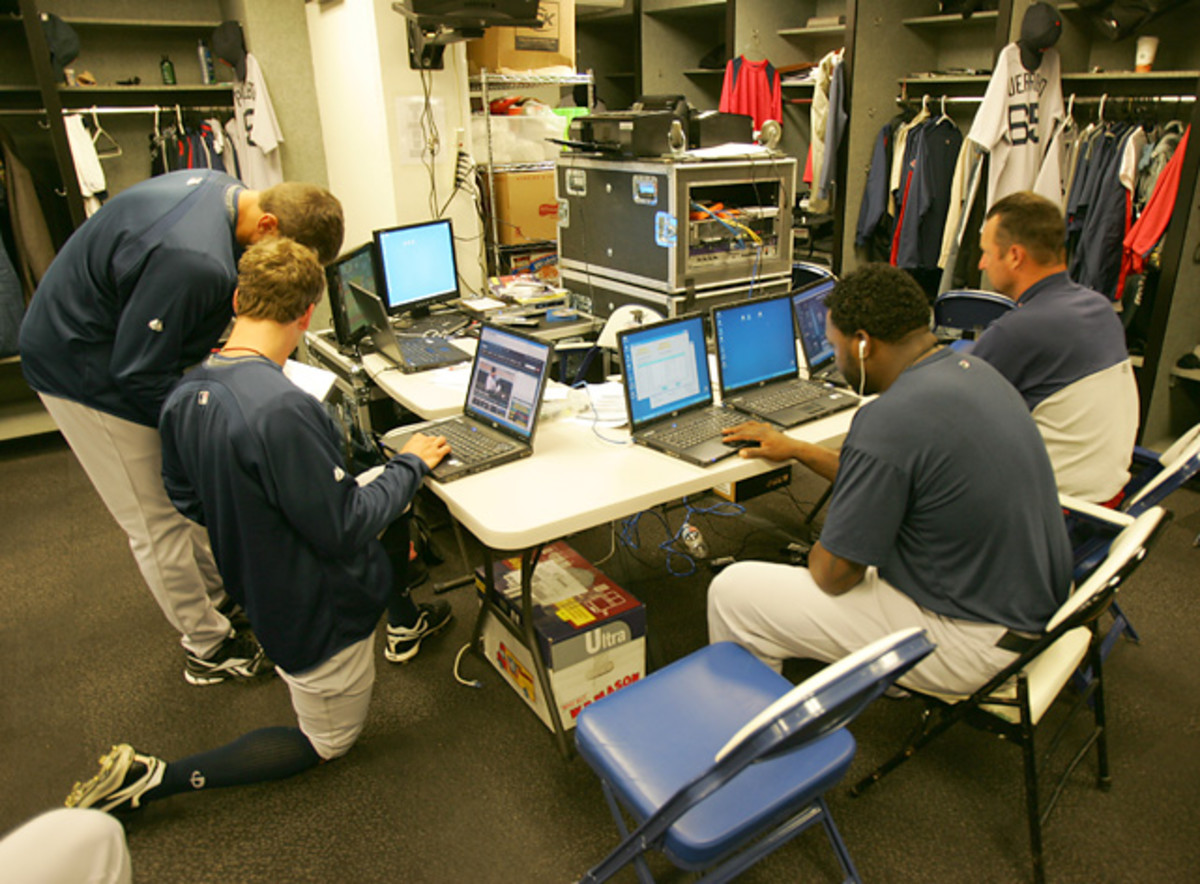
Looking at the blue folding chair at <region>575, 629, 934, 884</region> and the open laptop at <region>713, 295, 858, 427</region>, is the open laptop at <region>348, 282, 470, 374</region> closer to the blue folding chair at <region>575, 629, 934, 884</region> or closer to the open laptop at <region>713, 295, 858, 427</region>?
the open laptop at <region>713, 295, 858, 427</region>

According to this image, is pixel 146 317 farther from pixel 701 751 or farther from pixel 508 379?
pixel 701 751

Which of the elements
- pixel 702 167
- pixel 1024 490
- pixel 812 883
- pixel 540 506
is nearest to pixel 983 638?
pixel 1024 490

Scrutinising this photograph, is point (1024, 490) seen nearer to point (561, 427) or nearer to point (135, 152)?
point (561, 427)

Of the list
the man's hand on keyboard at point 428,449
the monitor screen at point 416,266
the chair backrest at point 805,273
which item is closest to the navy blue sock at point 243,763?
the man's hand on keyboard at point 428,449

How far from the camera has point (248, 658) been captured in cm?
242

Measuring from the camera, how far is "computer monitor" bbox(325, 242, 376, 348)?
283cm

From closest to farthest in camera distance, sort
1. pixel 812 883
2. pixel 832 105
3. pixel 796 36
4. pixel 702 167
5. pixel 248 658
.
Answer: pixel 812 883 < pixel 248 658 < pixel 702 167 < pixel 832 105 < pixel 796 36

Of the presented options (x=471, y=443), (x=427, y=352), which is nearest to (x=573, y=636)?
(x=471, y=443)

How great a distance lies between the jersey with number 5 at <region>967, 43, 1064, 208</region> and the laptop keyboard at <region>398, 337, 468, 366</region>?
9.54ft

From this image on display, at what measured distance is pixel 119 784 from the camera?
1771mm

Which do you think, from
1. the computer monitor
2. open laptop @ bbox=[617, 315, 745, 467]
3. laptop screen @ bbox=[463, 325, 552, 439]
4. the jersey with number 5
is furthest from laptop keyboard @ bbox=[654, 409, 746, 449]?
the jersey with number 5

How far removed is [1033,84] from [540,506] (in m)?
3.51

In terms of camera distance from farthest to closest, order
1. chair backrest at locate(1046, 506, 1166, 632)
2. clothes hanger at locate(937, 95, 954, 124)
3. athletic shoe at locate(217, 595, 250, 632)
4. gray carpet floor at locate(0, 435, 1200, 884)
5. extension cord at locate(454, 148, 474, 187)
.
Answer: clothes hanger at locate(937, 95, 954, 124), extension cord at locate(454, 148, 474, 187), athletic shoe at locate(217, 595, 250, 632), gray carpet floor at locate(0, 435, 1200, 884), chair backrest at locate(1046, 506, 1166, 632)

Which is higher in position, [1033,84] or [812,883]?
[1033,84]
